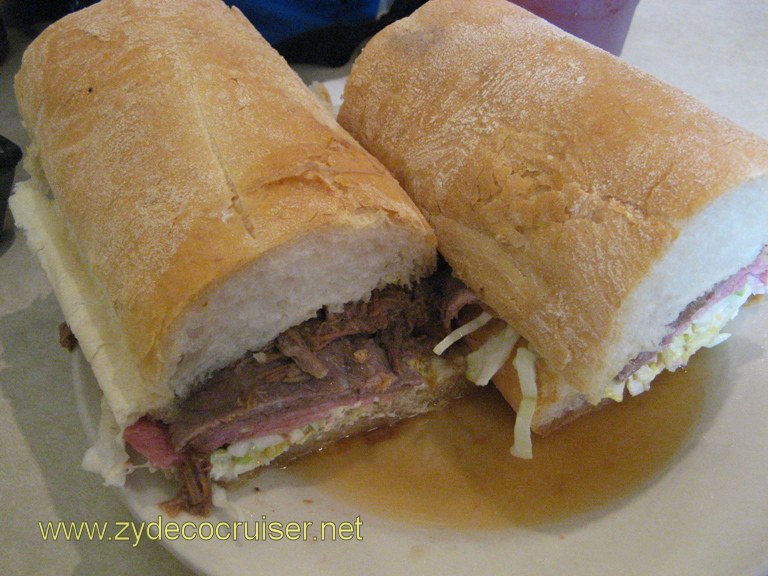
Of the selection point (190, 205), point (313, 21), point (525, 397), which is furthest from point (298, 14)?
point (525, 397)

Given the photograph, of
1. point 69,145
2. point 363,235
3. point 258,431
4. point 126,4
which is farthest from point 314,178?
point 126,4

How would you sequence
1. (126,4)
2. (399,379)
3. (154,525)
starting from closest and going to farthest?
(154,525) → (399,379) → (126,4)

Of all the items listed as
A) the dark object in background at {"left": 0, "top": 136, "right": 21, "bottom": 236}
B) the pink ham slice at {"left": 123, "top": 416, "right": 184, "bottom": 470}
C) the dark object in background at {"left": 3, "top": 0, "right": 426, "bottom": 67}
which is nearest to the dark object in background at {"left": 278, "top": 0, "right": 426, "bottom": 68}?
the dark object in background at {"left": 3, "top": 0, "right": 426, "bottom": 67}

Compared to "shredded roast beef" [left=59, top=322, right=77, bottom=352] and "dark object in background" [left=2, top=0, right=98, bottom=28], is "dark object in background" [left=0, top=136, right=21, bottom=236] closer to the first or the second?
"shredded roast beef" [left=59, top=322, right=77, bottom=352]

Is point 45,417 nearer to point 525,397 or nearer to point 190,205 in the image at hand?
point 190,205

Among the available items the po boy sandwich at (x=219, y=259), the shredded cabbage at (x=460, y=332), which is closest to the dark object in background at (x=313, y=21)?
the po boy sandwich at (x=219, y=259)

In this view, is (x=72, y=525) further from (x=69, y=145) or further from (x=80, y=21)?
(x=80, y=21)
